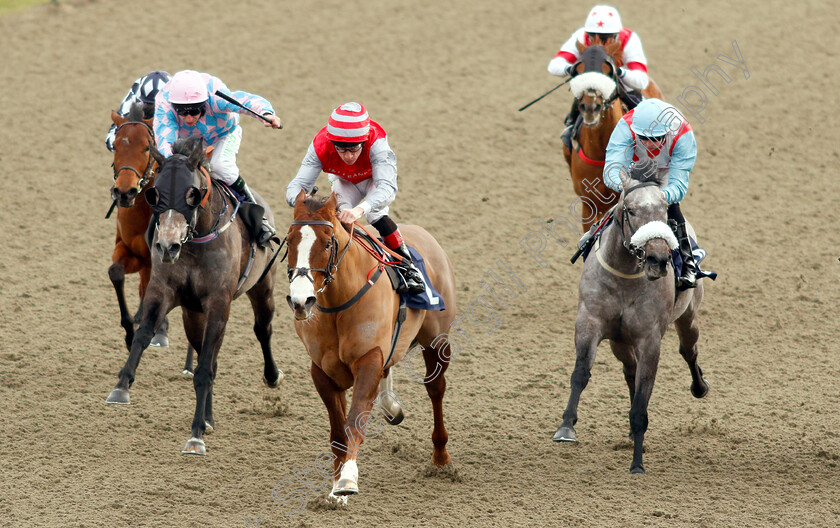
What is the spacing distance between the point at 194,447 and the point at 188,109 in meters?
2.27

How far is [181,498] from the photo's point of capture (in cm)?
624

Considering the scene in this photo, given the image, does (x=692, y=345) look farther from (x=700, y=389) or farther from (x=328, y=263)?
(x=328, y=263)

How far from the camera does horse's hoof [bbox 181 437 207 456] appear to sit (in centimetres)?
672

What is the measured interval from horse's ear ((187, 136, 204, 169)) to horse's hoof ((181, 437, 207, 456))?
174 centimetres

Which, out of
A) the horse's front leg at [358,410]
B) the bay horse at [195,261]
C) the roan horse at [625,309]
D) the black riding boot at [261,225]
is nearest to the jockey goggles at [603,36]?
the roan horse at [625,309]

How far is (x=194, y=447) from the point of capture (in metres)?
6.73

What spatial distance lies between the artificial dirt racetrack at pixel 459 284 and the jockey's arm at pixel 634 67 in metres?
2.20

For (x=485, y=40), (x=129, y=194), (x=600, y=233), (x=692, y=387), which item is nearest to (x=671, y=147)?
(x=600, y=233)

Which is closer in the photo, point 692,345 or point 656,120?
point 656,120

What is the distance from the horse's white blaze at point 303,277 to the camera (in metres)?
5.02

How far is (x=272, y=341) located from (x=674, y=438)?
3613mm

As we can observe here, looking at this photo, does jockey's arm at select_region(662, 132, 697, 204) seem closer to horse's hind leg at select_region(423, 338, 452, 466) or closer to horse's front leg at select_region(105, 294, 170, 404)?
horse's hind leg at select_region(423, 338, 452, 466)

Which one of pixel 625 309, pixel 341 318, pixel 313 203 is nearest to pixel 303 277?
pixel 313 203

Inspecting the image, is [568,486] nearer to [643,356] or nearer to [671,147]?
[643,356]
